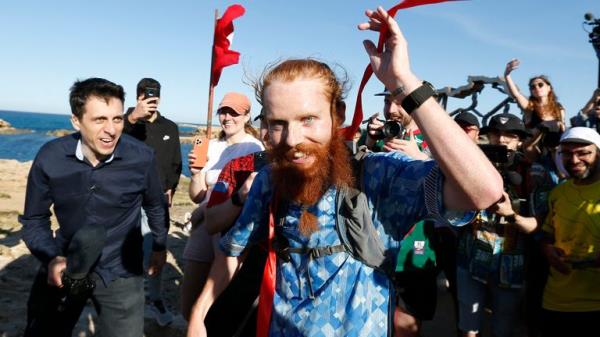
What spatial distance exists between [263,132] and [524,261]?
263 cm

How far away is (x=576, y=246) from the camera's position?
313 cm

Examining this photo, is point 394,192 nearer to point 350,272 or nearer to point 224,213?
point 350,272

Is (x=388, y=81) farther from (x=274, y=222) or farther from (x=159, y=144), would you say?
(x=159, y=144)

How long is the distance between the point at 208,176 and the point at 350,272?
2.36m

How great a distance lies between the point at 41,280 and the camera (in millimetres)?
2908

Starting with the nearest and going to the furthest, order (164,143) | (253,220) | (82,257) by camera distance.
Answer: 1. (253,220)
2. (82,257)
3. (164,143)

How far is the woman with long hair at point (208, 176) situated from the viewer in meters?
3.59

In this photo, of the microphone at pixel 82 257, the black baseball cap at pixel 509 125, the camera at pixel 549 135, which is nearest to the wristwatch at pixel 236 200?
the microphone at pixel 82 257

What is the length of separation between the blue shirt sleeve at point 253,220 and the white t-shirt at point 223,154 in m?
1.76

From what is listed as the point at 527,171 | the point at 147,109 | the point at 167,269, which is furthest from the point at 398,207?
the point at 167,269

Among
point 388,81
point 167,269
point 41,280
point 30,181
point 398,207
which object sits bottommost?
point 167,269

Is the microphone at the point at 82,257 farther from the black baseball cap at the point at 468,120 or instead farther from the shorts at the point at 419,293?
the black baseball cap at the point at 468,120

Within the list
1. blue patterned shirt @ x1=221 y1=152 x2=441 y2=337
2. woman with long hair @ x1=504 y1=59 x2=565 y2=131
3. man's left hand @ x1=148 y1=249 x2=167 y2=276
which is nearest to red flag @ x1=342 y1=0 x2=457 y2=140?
blue patterned shirt @ x1=221 y1=152 x2=441 y2=337

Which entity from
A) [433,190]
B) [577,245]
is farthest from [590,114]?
[433,190]
